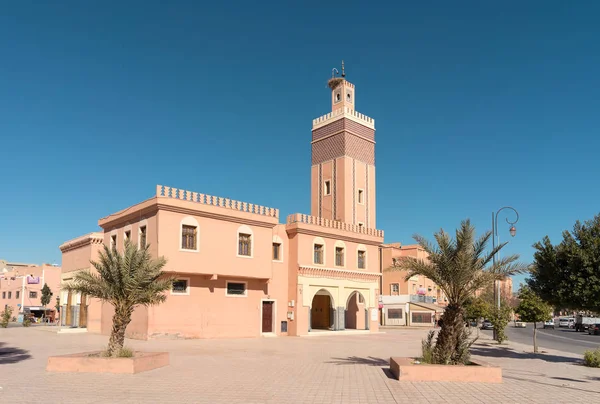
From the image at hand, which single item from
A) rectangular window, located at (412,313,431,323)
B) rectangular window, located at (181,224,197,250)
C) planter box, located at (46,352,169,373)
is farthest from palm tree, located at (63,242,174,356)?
rectangular window, located at (412,313,431,323)

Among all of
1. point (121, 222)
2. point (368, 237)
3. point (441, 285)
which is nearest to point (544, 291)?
point (441, 285)

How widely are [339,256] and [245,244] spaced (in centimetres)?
825

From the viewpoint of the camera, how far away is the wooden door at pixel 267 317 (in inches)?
1192

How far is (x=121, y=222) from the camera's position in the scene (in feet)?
95.2

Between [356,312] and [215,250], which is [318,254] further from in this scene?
[215,250]

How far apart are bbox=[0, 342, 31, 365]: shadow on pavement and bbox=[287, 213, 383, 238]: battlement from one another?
1706 centimetres

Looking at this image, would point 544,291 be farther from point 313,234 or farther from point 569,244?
point 313,234

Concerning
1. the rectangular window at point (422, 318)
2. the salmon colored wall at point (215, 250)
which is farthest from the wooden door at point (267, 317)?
the rectangular window at point (422, 318)

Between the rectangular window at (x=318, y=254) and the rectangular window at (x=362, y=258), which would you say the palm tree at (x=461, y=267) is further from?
the rectangular window at (x=362, y=258)

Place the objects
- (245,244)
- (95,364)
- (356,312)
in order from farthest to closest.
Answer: (356,312) < (245,244) < (95,364)

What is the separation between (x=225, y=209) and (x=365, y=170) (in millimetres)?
15287

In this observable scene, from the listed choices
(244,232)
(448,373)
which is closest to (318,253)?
(244,232)

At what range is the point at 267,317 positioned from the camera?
30406 millimetres

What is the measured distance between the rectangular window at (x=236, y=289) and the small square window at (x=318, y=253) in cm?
580
